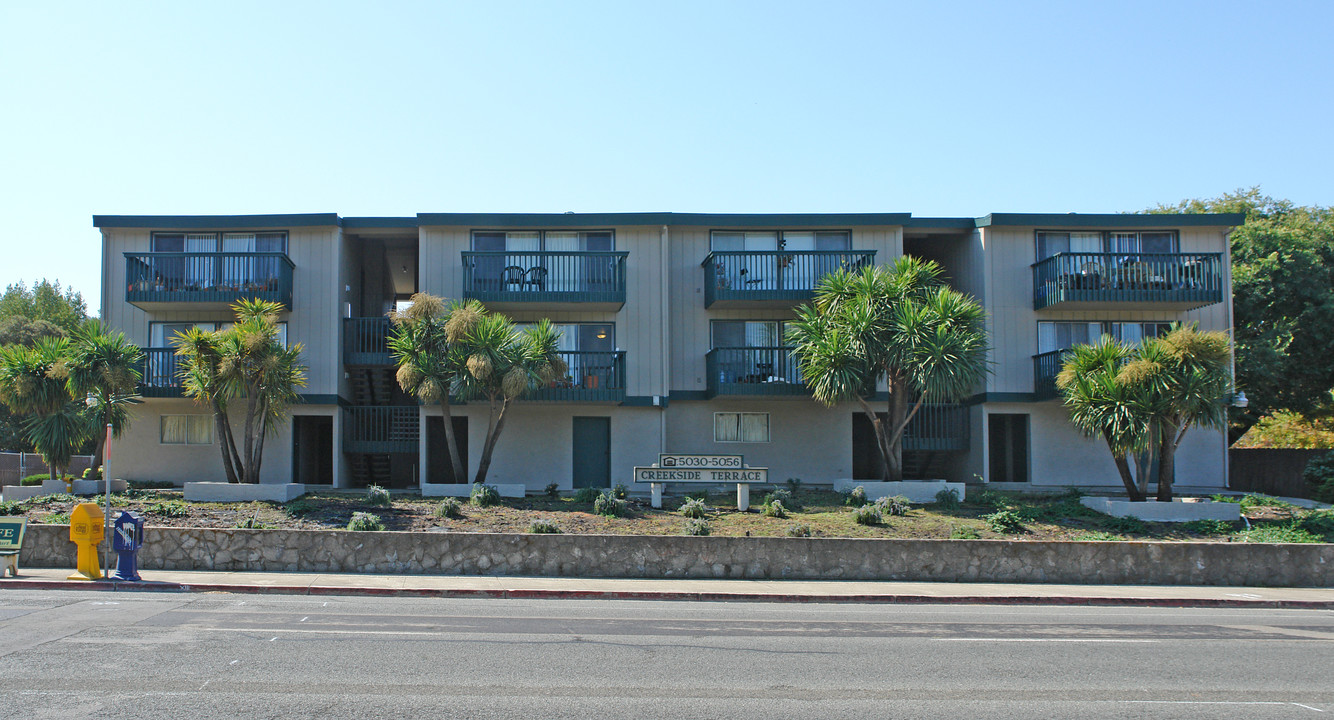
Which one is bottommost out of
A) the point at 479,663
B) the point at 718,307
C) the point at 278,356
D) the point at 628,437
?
the point at 479,663

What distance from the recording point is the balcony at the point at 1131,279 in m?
27.5

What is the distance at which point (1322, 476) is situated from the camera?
27594mm

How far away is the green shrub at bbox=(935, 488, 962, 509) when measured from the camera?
23.3m

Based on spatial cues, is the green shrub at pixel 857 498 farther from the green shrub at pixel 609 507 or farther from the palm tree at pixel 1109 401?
the palm tree at pixel 1109 401

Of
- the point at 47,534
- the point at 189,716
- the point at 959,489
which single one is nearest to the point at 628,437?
the point at 959,489

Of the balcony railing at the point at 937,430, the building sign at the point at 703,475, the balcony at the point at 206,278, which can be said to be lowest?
the building sign at the point at 703,475

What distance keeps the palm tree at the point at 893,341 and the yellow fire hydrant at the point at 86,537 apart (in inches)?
657

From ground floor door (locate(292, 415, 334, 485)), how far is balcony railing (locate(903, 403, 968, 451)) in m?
18.2

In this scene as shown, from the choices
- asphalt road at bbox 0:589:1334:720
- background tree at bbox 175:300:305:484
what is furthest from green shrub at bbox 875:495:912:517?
background tree at bbox 175:300:305:484

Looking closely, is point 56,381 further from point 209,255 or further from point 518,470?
point 518,470

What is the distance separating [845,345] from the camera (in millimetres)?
24828

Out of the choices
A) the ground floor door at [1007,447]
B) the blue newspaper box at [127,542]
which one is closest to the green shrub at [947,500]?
the ground floor door at [1007,447]

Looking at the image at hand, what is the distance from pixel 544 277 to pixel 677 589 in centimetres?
1342

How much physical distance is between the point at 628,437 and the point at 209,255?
13.0m
